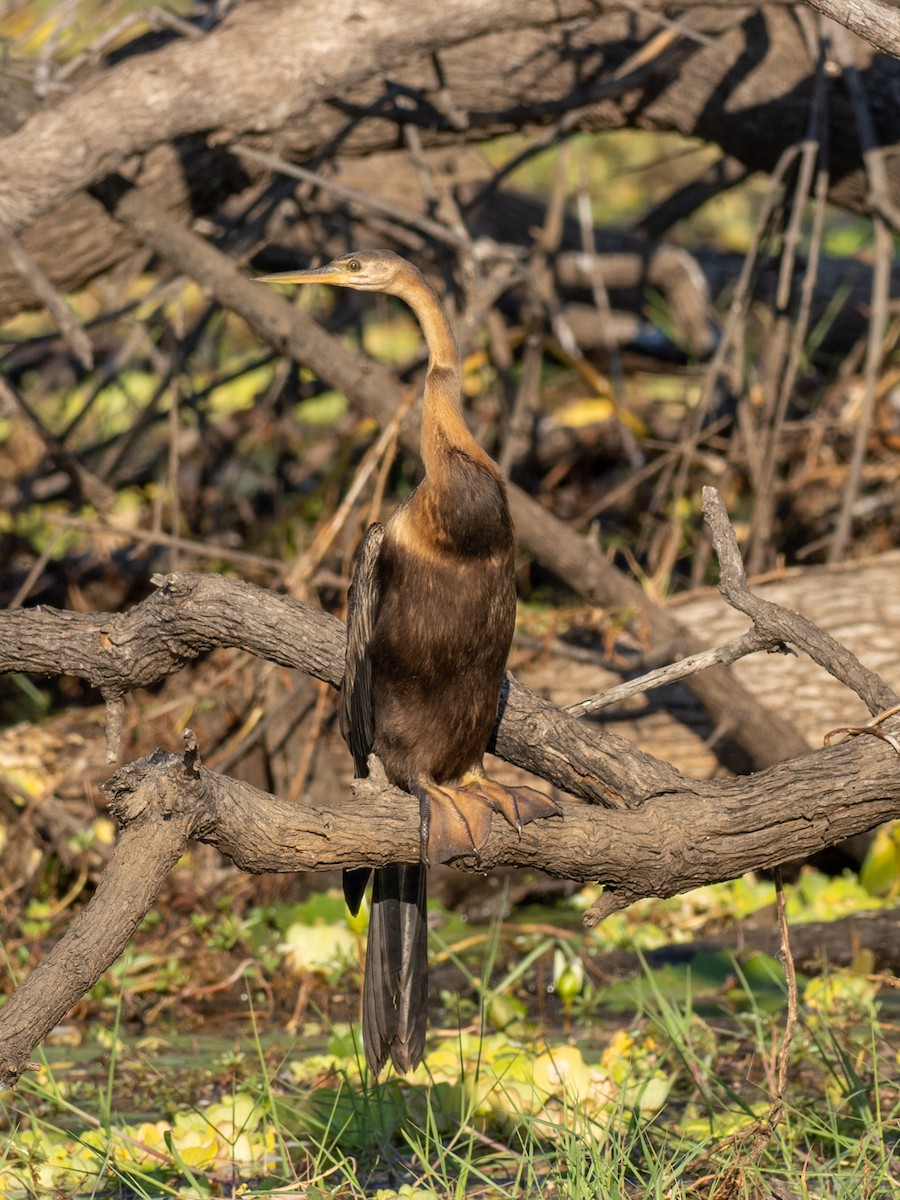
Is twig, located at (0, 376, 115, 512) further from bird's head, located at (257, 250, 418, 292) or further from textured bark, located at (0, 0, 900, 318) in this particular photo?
bird's head, located at (257, 250, 418, 292)

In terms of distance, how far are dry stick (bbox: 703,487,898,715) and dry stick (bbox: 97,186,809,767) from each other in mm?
1619

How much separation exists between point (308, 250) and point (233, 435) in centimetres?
89

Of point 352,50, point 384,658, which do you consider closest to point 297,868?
point 384,658

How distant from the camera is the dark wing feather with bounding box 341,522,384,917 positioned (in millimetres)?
2863

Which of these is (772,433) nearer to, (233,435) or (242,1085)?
(233,435)

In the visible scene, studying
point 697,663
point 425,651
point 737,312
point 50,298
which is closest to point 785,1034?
point 697,663

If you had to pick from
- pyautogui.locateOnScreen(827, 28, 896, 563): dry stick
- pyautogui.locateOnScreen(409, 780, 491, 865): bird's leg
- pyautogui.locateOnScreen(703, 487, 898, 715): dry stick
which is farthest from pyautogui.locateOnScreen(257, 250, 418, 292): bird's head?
pyautogui.locateOnScreen(827, 28, 896, 563): dry stick

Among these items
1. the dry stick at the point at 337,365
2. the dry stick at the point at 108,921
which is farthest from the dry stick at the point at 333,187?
the dry stick at the point at 108,921

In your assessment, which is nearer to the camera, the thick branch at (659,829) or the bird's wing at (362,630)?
the thick branch at (659,829)

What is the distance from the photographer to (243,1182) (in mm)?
2916

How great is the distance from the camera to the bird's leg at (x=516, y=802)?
254 cm

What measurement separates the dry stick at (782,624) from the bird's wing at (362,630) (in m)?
0.67

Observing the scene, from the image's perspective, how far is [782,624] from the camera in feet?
8.72

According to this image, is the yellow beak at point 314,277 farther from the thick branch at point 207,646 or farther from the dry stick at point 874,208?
the dry stick at point 874,208
